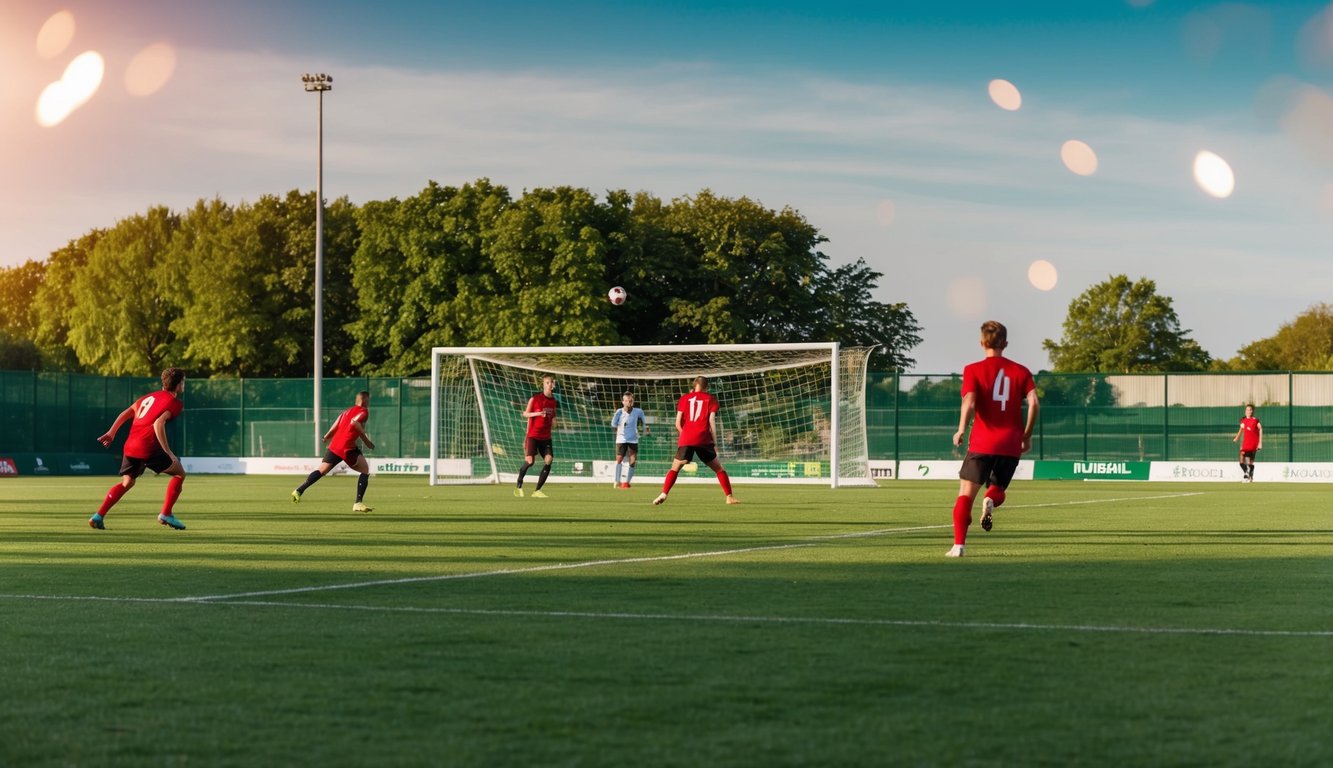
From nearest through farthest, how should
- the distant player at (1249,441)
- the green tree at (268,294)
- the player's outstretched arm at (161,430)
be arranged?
1. the player's outstretched arm at (161,430)
2. the distant player at (1249,441)
3. the green tree at (268,294)

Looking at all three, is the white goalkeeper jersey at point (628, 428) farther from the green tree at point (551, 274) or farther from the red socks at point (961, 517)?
the green tree at point (551, 274)

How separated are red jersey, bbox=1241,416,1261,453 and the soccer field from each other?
2485 cm

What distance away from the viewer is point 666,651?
23.0ft

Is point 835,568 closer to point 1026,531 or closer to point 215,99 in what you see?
point 1026,531

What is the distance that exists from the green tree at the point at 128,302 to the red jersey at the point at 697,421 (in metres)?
57.7

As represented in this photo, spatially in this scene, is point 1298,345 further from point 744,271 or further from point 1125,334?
point 744,271

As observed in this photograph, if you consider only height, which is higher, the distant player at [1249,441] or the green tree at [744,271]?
the green tree at [744,271]

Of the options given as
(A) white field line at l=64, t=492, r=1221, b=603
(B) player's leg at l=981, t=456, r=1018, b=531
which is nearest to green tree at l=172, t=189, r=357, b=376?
(A) white field line at l=64, t=492, r=1221, b=603

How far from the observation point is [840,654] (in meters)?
6.86

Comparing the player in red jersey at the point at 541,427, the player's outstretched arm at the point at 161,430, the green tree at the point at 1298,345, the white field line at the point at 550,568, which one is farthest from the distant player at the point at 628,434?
the green tree at the point at 1298,345

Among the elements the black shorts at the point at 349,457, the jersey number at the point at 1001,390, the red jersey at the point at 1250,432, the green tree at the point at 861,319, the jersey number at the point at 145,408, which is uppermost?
the green tree at the point at 861,319

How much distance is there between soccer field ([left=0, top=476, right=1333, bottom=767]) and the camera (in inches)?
196

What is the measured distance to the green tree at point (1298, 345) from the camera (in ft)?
394

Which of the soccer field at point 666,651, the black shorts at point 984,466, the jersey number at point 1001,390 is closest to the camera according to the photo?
the soccer field at point 666,651
